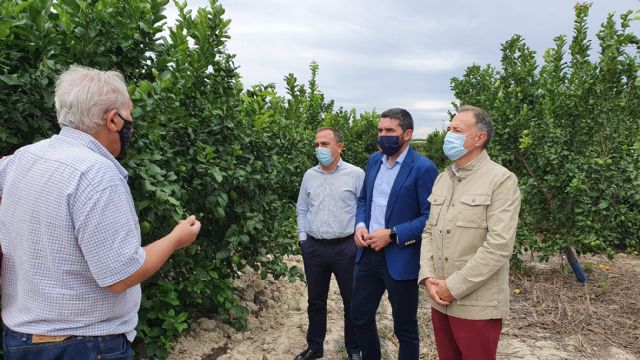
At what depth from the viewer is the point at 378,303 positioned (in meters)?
3.78

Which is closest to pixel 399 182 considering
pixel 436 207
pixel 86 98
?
pixel 436 207

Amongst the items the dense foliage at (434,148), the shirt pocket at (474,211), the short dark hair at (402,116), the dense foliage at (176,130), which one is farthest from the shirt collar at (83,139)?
the dense foliage at (434,148)

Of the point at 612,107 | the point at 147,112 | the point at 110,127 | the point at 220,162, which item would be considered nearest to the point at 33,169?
the point at 110,127

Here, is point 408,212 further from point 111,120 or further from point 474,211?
point 111,120

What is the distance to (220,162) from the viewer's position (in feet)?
12.8

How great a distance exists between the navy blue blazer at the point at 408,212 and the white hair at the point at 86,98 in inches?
85.1

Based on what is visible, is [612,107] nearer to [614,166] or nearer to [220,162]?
[614,166]

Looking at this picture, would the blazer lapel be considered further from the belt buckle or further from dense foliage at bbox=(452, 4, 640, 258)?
dense foliage at bbox=(452, 4, 640, 258)

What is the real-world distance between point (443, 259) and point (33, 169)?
87.9 inches

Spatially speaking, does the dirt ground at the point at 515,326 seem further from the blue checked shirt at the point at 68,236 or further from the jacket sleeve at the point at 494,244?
the blue checked shirt at the point at 68,236

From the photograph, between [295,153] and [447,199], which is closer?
[447,199]

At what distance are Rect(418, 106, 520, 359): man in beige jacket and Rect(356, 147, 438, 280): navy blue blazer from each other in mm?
336

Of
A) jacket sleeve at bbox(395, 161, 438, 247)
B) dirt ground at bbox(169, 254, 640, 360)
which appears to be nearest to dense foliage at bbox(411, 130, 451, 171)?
dirt ground at bbox(169, 254, 640, 360)

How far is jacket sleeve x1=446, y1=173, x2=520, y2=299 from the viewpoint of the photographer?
2709 mm
